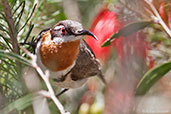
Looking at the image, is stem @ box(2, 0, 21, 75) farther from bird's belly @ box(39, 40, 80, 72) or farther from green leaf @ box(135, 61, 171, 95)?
green leaf @ box(135, 61, 171, 95)

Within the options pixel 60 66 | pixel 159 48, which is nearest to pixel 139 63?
pixel 159 48

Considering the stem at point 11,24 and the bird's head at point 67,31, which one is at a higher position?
the stem at point 11,24

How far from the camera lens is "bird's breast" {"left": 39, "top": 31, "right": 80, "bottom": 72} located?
2.90 ft

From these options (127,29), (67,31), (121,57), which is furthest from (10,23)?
(121,57)

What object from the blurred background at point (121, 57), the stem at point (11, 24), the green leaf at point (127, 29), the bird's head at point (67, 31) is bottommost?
the blurred background at point (121, 57)

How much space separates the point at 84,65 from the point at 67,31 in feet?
0.63

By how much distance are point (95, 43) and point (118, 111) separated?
0.36 m

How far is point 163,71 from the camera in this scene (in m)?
0.80

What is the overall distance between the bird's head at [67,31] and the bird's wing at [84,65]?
4.9 inches

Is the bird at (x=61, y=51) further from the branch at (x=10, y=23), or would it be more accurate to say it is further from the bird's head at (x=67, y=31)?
the branch at (x=10, y=23)

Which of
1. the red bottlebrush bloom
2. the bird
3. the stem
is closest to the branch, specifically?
the stem

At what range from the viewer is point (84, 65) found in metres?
1.00

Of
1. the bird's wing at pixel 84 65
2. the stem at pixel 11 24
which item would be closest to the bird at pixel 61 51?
the bird's wing at pixel 84 65

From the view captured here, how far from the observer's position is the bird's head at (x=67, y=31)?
2.67 ft
